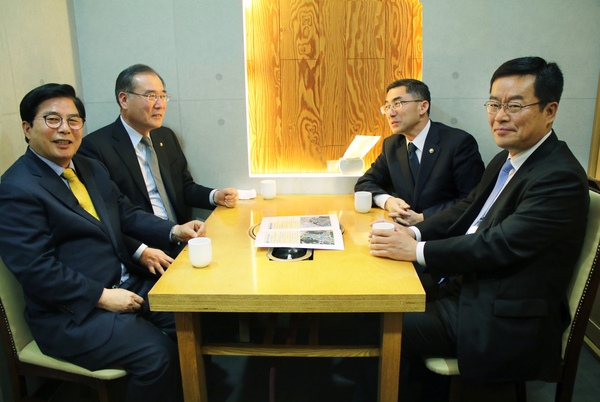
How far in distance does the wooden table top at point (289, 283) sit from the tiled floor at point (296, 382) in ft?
1.93

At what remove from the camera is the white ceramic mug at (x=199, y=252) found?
1.50m

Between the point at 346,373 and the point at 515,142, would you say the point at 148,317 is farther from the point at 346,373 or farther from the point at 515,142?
the point at 515,142

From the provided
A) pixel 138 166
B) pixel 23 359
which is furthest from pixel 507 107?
pixel 23 359

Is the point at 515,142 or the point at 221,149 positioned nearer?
the point at 515,142

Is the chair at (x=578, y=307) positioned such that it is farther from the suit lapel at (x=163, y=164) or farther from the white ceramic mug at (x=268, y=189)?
the suit lapel at (x=163, y=164)

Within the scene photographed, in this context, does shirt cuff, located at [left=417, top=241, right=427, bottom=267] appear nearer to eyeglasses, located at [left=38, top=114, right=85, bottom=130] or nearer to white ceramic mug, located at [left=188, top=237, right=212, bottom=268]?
white ceramic mug, located at [left=188, top=237, right=212, bottom=268]

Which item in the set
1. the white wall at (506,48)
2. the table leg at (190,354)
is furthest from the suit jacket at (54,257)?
the white wall at (506,48)

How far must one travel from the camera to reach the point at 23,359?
153 cm

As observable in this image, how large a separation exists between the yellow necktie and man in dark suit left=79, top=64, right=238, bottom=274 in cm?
44

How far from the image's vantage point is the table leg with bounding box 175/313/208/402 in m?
1.45

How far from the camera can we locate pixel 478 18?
2465 millimetres

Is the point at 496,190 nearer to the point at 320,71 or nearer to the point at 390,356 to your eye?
the point at 390,356

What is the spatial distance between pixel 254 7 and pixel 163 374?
6.71ft

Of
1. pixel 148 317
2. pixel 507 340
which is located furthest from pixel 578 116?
pixel 148 317
